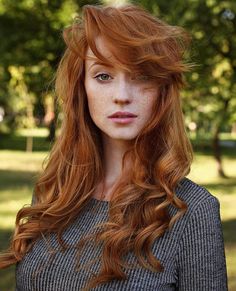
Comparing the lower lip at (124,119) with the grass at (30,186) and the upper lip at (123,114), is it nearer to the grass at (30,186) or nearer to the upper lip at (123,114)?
the upper lip at (123,114)

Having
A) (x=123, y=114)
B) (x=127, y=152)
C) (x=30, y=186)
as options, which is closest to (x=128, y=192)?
(x=127, y=152)

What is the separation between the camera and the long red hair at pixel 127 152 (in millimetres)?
1784

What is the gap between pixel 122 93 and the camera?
5.90 ft

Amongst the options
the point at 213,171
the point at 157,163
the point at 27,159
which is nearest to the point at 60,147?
the point at 157,163

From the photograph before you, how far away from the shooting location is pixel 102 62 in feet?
5.99

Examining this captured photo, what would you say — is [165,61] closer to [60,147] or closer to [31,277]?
[60,147]

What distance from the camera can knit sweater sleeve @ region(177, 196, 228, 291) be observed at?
1737 mm

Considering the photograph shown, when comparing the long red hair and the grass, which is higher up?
the long red hair

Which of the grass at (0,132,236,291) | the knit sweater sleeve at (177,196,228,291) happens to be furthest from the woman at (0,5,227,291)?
the grass at (0,132,236,291)

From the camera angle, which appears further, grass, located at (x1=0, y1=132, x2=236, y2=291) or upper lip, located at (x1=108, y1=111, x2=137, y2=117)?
grass, located at (x1=0, y1=132, x2=236, y2=291)

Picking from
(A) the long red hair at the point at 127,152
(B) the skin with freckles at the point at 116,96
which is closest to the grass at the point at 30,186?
(A) the long red hair at the point at 127,152

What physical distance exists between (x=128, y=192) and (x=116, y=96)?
0.27 metres

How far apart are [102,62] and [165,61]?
0.17 metres

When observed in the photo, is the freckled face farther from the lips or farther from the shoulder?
the shoulder
